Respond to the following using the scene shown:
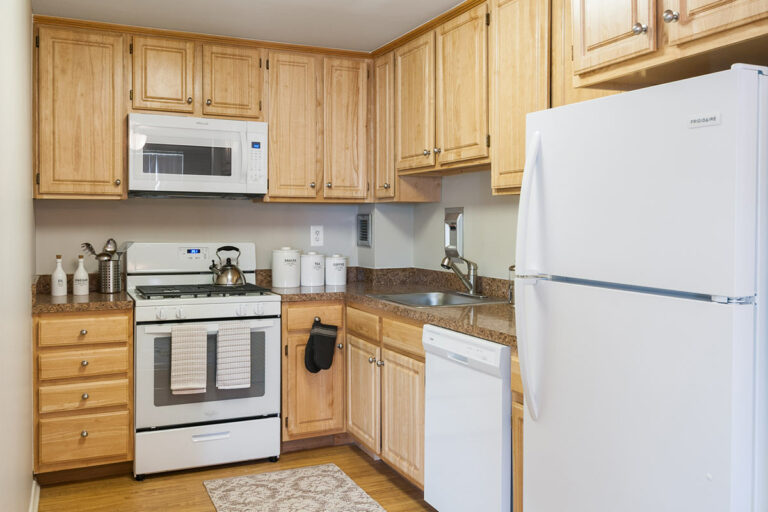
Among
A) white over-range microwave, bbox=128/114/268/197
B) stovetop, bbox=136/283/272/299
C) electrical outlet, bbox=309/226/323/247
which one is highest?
white over-range microwave, bbox=128/114/268/197

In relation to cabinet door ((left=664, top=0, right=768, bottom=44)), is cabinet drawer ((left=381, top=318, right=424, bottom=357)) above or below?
below

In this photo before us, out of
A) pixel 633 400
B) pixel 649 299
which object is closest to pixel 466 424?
pixel 633 400

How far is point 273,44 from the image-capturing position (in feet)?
12.8

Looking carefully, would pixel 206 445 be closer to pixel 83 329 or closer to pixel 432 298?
pixel 83 329

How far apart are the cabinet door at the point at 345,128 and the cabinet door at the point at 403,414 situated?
48.3 inches

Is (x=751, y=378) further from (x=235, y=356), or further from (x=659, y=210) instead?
(x=235, y=356)

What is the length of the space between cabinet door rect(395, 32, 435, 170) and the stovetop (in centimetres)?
109

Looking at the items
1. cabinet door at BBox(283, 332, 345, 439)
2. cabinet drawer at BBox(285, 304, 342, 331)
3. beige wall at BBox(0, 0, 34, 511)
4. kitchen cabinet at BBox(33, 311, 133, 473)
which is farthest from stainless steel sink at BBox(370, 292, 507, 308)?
beige wall at BBox(0, 0, 34, 511)

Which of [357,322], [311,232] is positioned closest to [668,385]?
[357,322]

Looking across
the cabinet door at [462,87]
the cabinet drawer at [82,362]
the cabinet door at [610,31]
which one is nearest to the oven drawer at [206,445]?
the cabinet drawer at [82,362]

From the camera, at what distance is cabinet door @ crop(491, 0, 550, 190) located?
2.60m

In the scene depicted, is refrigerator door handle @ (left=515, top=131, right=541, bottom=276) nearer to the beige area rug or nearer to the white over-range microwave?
the beige area rug

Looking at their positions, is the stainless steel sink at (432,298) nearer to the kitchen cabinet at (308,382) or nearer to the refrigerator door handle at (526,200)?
the kitchen cabinet at (308,382)

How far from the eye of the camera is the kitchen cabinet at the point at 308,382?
3.66 metres
